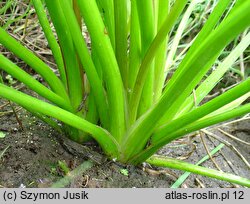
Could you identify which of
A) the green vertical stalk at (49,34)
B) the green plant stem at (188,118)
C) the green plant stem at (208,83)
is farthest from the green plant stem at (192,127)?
the green vertical stalk at (49,34)

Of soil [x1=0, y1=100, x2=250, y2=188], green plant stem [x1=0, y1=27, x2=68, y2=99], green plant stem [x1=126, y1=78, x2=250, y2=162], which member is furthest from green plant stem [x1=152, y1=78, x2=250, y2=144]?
green plant stem [x1=0, y1=27, x2=68, y2=99]

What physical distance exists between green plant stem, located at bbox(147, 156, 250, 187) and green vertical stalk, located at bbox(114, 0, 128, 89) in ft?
0.56

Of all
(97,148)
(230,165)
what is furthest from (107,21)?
(230,165)

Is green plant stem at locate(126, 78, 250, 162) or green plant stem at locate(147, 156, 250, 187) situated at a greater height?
green plant stem at locate(126, 78, 250, 162)

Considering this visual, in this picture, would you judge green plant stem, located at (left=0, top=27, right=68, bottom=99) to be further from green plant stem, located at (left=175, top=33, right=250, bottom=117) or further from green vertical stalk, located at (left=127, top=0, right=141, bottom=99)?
green plant stem, located at (left=175, top=33, right=250, bottom=117)

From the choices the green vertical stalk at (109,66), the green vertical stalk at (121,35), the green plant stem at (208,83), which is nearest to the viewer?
the green vertical stalk at (109,66)

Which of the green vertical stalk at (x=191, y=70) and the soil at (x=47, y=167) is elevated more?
the green vertical stalk at (x=191, y=70)

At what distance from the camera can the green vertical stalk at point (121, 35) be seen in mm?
744

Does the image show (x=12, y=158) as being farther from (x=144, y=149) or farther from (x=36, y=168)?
(x=144, y=149)

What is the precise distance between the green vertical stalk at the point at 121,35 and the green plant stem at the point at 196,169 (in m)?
0.17

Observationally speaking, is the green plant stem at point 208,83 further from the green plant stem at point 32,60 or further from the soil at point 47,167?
the green plant stem at point 32,60

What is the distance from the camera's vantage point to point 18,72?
73 centimetres

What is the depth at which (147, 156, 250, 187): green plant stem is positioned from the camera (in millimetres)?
776

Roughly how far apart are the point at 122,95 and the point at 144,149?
0.40 feet
